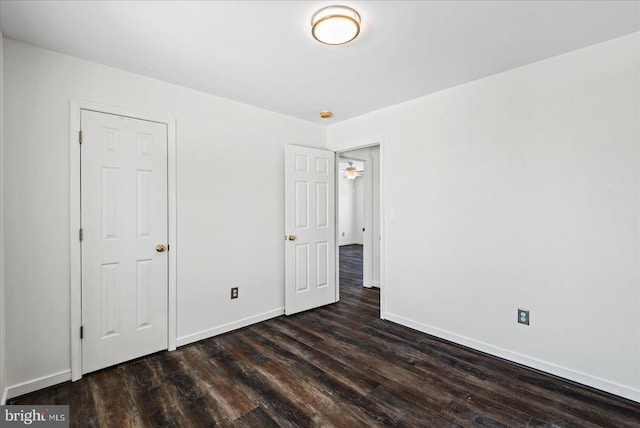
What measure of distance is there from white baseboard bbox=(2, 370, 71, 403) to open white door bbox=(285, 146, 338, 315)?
79.6 inches

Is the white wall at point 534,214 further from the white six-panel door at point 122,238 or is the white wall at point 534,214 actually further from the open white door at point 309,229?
the white six-panel door at point 122,238

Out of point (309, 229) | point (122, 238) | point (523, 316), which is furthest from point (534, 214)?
point (122, 238)

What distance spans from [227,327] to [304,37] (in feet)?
9.03

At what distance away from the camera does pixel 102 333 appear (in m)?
2.38

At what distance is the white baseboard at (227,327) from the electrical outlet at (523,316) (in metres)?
2.41

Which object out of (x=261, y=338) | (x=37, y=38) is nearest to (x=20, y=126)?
(x=37, y=38)

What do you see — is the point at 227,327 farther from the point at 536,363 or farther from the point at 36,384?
the point at 536,363

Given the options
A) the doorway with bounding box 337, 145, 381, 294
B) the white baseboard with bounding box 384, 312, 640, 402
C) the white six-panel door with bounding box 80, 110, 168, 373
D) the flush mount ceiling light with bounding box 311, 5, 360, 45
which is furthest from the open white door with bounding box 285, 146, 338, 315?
the flush mount ceiling light with bounding box 311, 5, 360, 45

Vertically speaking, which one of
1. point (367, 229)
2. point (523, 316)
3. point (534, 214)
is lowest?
point (523, 316)

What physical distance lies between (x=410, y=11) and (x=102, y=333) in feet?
10.4

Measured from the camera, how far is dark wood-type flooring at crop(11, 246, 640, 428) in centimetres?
183

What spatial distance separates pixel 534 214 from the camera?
2.38m

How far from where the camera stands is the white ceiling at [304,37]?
173cm

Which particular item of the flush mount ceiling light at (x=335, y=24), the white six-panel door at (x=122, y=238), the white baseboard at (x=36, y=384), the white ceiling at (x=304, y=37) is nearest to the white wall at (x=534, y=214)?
the white ceiling at (x=304, y=37)
